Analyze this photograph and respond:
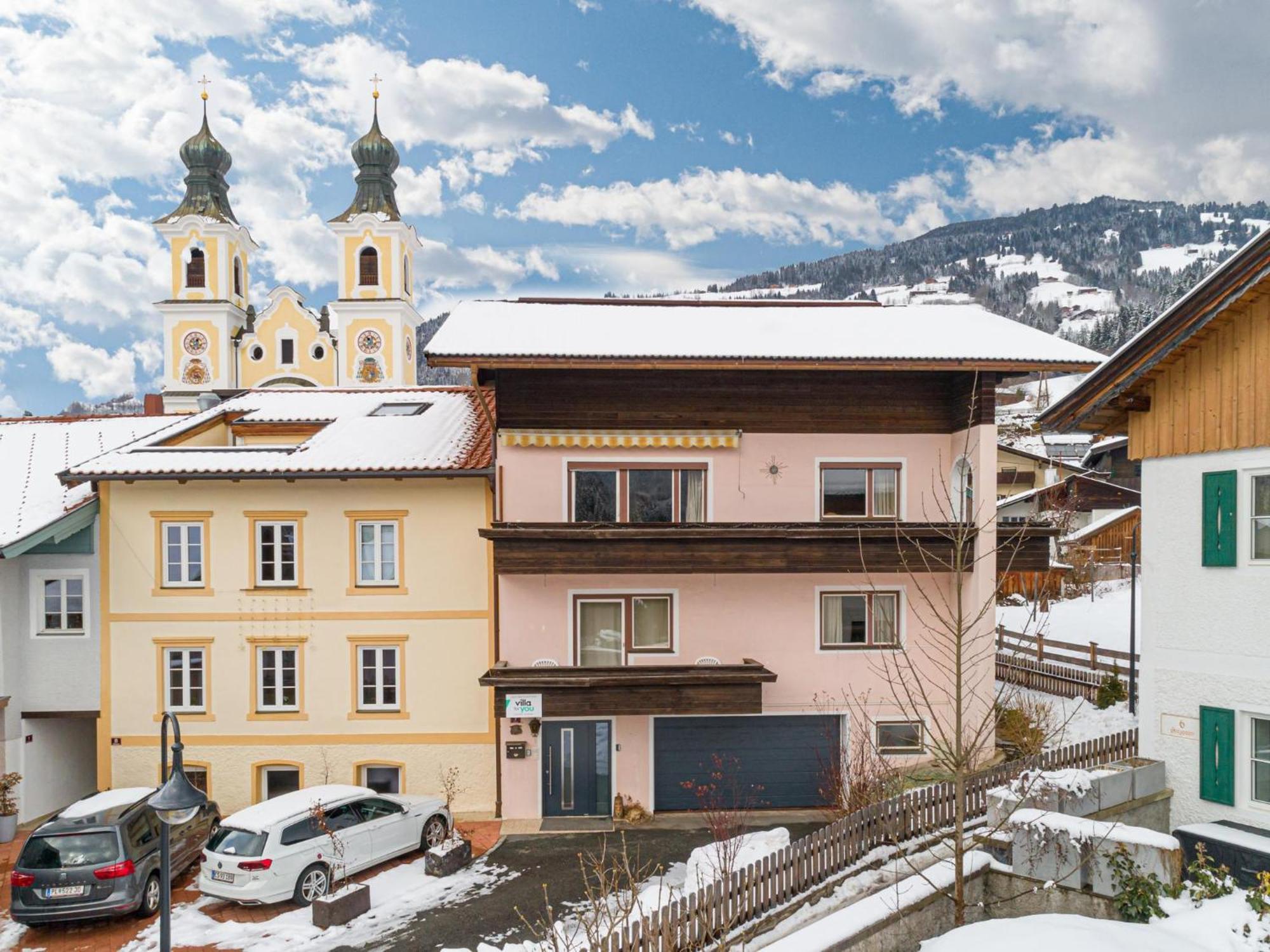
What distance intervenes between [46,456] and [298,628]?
27.9 feet

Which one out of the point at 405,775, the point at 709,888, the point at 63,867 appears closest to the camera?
the point at 709,888

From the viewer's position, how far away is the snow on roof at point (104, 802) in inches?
524

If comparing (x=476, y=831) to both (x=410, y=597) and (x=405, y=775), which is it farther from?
(x=410, y=597)

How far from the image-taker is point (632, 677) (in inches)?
624

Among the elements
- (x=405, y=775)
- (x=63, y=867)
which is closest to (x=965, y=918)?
(x=405, y=775)

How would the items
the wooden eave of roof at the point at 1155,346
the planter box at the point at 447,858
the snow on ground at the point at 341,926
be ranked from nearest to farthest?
1. the wooden eave of roof at the point at 1155,346
2. the snow on ground at the point at 341,926
3. the planter box at the point at 447,858

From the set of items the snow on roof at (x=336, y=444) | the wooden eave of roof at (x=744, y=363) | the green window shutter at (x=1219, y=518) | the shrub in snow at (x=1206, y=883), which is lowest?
the shrub in snow at (x=1206, y=883)

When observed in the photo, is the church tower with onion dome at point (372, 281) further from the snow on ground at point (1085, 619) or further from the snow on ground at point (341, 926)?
the snow on ground at point (341, 926)

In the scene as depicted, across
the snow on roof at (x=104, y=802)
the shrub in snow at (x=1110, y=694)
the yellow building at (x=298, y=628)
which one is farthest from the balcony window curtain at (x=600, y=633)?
the shrub in snow at (x=1110, y=694)

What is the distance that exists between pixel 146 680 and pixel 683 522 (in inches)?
481

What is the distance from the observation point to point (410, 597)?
17.7 metres

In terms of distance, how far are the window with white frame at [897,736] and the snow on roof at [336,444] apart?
33.0ft

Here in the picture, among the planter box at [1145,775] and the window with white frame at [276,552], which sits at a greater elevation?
the window with white frame at [276,552]

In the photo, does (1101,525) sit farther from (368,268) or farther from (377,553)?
(368,268)
